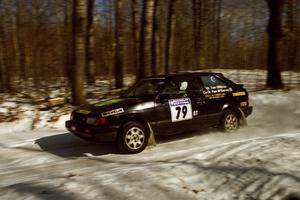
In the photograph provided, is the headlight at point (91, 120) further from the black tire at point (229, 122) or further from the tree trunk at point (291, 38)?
the tree trunk at point (291, 38)

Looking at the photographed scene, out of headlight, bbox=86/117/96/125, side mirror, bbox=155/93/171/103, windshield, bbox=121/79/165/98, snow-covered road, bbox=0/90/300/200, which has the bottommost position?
snow-covered road, bbox=0/90/300/200

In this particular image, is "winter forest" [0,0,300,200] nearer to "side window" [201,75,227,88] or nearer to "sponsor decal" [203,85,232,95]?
"sponsor decal" [203,85,232,95]

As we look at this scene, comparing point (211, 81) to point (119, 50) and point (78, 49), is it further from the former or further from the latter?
point (119, 50)

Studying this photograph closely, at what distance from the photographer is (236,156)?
694 centimetres

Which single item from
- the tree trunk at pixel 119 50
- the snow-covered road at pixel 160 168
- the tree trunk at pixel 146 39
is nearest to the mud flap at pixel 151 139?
the snow-covered road at pixel 160 168

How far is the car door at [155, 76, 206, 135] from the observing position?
28.7 feet

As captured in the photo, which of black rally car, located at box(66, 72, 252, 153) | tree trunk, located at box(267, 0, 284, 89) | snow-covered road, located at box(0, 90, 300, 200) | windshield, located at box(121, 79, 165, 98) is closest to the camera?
snow-covered road, located at box(0, 90, 300, 200)

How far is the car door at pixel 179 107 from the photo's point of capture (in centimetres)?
873

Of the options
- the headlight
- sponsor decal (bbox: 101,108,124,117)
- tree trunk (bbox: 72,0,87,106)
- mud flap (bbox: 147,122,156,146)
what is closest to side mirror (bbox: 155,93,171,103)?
mud flap (bbox: 147,122,156,146)

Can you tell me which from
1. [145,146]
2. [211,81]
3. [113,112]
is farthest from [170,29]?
[113,112]

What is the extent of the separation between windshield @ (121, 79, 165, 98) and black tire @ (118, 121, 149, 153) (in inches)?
31.2

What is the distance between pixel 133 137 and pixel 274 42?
8700mm

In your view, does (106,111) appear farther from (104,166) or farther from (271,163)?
(271,163)

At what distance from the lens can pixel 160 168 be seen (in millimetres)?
6480
